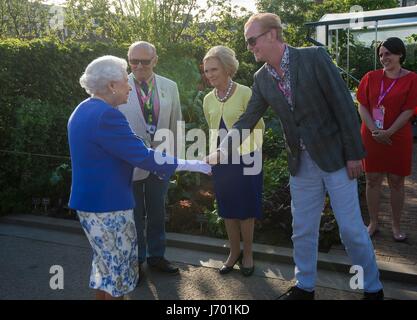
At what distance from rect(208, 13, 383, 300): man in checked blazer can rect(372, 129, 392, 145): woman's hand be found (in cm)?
143

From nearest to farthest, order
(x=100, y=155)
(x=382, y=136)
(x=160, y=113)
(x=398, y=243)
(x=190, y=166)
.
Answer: (x=100, y=155)
(x=190, y=166)
(x=160, y=113)
(x=382, y=136)
(x=398, y=243)

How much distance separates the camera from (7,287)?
4273 millimetres

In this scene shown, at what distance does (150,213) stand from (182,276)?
64 cm

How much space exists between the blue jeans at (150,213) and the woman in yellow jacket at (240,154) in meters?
0.53

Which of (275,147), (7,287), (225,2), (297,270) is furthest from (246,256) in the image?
(225,2)

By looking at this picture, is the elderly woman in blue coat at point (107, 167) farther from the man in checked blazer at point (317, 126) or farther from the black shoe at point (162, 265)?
the black shoe at point (162, 265)

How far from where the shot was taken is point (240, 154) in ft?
13.7

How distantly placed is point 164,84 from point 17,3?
16690 millimetres

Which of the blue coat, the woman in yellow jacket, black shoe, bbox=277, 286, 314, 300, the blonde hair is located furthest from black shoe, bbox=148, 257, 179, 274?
the blonde hair

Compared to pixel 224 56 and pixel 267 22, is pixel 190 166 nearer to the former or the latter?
pixel 267 22

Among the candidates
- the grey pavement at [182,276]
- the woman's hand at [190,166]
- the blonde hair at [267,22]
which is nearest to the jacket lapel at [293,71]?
the blonde hair at [267,22]

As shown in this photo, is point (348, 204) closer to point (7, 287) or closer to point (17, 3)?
point (7, 287)

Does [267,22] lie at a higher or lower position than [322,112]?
higher

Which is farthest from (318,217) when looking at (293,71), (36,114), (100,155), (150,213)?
(36,114)
